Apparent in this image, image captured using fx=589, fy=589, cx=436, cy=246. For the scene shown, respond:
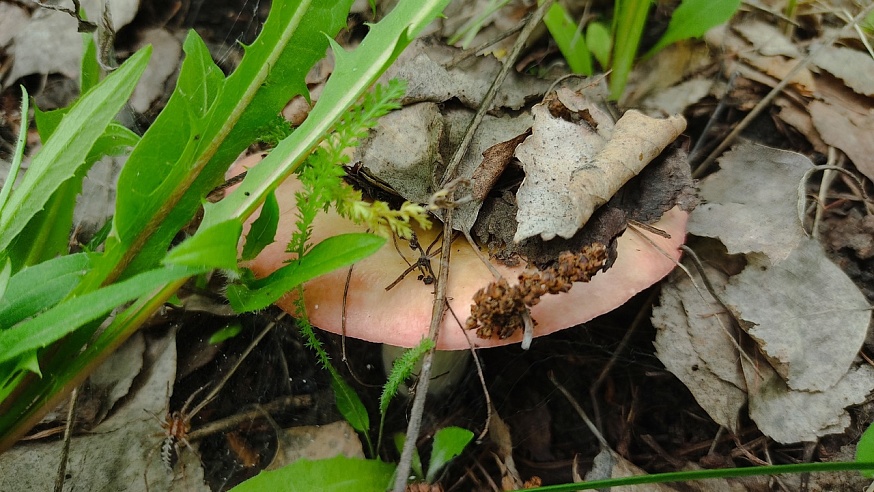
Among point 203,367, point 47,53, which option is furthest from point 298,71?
point 47,53

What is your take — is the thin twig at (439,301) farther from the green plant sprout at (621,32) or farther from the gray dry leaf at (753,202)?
the gray dry leaf at (753,202)

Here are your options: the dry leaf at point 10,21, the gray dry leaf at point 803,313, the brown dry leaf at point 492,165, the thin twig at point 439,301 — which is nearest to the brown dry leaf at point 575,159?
the brown dry leaf at point 492,165

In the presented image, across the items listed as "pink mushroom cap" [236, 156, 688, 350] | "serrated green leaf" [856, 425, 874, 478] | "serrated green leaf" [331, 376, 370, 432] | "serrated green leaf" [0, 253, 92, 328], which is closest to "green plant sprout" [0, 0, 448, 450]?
"serrated green leaf" [0, 253, 92, 328]

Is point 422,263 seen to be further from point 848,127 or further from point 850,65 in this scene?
point 850,65

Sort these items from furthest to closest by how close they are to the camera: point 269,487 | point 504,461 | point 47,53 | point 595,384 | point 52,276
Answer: point 47,53
point 595,384
point 504,461
point 269,487
point 52,276

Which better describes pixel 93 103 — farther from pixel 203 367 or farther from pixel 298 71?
pixel 203 367

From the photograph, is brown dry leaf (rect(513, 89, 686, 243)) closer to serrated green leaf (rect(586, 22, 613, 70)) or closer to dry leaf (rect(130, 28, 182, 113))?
→ serrated green leaf (rect(586, 22, 613, 70))

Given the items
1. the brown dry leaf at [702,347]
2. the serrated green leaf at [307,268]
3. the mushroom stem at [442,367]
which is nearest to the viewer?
the serrated green leaf at [307,268]

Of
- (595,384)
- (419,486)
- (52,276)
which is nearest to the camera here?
(52,276)
